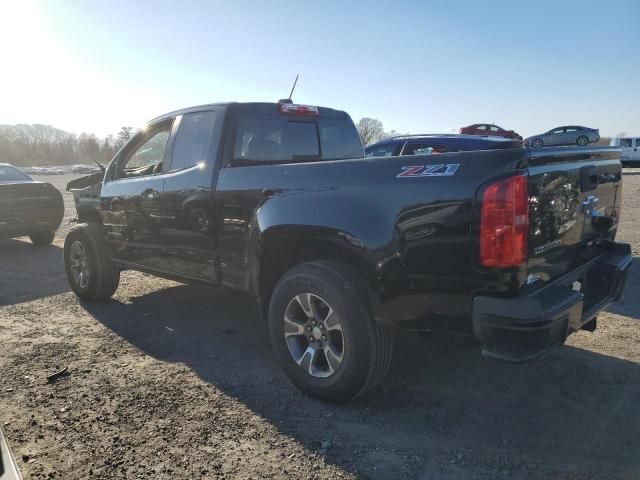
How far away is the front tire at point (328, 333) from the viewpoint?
2.88 metres

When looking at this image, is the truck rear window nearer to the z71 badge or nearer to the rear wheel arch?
the rear wheel arch

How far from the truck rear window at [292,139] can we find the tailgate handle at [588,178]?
7.24ft

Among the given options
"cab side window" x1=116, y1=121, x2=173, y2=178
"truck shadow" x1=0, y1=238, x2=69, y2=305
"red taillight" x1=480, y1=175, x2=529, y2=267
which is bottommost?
"truck shadow" x1=0, y1=238, x2=69, y2=305

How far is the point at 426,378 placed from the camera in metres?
3.50

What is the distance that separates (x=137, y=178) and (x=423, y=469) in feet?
11.7

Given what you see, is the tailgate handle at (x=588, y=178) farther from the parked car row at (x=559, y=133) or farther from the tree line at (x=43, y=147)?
the tree line at (x=43, y=147)

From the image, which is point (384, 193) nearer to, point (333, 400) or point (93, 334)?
point (333, 400)

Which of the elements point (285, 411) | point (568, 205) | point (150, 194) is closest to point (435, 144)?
point (150, 194)

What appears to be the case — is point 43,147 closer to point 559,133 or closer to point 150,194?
point 559,133

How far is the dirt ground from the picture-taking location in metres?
2.52

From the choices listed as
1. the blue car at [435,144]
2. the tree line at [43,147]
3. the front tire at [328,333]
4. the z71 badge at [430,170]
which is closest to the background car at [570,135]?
the blue car at [435,144]

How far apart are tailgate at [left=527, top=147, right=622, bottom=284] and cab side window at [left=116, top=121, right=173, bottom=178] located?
318 cm

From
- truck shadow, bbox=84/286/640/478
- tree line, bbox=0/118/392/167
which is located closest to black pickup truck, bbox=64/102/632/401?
truck shadow, bbox=84/286/640/478

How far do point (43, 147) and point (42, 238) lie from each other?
10484cm
